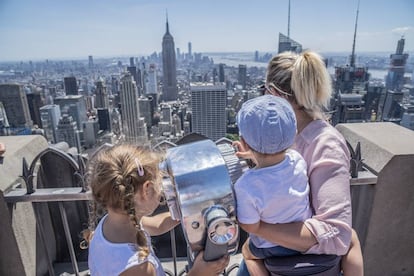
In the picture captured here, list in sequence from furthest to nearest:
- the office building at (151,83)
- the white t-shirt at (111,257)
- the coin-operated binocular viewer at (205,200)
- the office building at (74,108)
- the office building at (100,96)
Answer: the office building at (151,83) < the office building at (100,96) < the office building at (74,108) < the white t-shirt at (111,257) < the coin-operated binocular viewer at (205,200)

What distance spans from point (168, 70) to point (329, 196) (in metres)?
106

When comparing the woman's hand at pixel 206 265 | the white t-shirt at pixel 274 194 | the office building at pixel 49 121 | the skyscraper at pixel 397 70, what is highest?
the white t-shirt at pixel 274 194

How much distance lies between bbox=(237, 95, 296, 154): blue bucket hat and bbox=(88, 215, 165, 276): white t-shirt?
2.31 ft

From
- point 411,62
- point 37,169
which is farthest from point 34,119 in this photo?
point 411,62

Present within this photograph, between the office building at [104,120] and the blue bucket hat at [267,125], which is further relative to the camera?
the office building at [104,120]

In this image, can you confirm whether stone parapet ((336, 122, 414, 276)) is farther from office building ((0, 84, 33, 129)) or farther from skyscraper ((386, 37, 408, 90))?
skyscraper ((386, 37, 408, 90))

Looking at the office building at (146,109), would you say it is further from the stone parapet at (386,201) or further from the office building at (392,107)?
the stone parapet at (386,201)

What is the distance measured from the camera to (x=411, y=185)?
2.03 meters

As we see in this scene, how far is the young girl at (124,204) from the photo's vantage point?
Result: 1.24 meters

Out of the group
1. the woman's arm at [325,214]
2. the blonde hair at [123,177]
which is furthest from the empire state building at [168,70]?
the woman's arm at [325,214]

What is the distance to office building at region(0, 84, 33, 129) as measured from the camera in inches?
1708

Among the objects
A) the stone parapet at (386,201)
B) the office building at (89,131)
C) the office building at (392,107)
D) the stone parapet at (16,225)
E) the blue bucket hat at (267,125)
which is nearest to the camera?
the blue bucket hat at (267,125)

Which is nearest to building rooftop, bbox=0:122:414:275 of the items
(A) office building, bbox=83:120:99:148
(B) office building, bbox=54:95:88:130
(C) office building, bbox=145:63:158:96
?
(A) office building, bbox=83:120:99:148

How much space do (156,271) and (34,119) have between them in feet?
187
